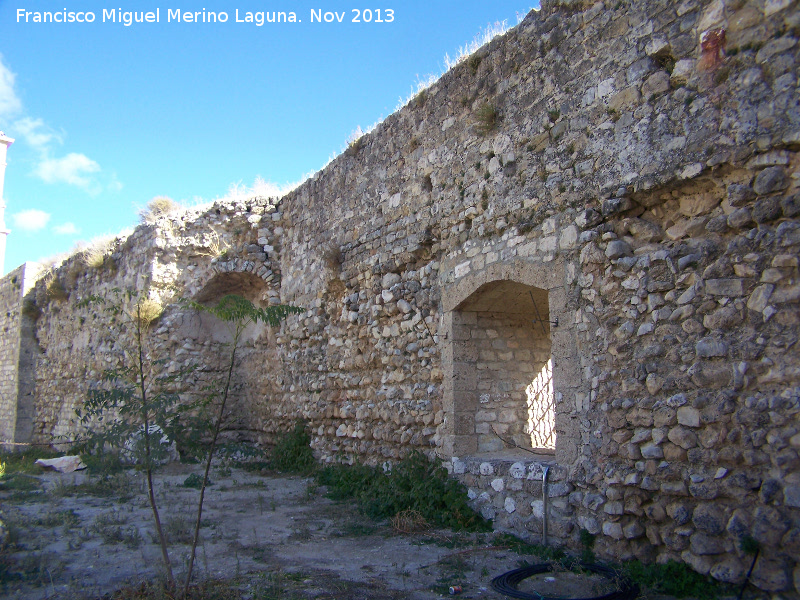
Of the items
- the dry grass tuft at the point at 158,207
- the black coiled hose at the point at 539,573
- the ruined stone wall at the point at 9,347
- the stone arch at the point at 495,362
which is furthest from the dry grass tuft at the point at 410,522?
the ruined stone wall at the point at 9,347

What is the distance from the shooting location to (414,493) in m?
5.67

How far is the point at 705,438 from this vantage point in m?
3.72

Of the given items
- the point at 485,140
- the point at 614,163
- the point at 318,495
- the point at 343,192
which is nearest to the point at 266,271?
the point at 343,192

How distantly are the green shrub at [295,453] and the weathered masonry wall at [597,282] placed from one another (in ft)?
0.79

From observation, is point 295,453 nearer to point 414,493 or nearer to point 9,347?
point 414,493

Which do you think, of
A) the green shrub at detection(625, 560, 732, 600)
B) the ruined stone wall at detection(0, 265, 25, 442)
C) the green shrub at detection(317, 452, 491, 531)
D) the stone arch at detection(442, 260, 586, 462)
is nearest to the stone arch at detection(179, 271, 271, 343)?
the green shrub at detection(317, 452, 491, 531)

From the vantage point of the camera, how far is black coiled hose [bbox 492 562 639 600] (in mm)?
3543

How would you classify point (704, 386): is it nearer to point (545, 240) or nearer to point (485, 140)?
point (545, 240)

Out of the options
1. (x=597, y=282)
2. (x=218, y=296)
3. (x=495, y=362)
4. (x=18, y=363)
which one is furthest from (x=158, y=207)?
(x=597, y=282)

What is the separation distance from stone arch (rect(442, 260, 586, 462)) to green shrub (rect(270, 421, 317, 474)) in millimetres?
2955

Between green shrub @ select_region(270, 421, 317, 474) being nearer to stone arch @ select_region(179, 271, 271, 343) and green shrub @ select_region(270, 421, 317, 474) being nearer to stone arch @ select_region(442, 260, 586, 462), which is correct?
stone arch @ select_region(179, 271, 271, 343)

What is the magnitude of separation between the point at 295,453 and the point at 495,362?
364cm

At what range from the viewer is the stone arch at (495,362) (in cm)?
574

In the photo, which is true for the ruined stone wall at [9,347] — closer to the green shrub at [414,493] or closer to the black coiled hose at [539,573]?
the green shrub at [414,493]
